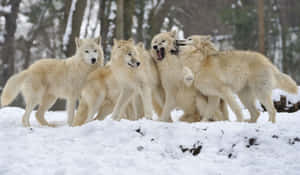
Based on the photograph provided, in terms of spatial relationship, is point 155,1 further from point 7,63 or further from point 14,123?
point 14,123

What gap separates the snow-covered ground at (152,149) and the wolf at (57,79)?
1.43 m

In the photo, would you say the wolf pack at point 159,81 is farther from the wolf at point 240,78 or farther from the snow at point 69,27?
the snow at point 69,27

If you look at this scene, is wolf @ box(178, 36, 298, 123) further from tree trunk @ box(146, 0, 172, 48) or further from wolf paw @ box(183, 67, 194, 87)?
tree trunk @ box(146, 0, 172, 48)

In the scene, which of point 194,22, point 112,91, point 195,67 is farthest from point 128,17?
point 194,22

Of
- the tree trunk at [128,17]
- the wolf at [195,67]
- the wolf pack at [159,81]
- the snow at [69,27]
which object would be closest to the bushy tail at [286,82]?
the wolf pack at [159,81]

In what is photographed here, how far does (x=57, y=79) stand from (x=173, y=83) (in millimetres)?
2328

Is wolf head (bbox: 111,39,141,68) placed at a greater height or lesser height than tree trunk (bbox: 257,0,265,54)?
lesser

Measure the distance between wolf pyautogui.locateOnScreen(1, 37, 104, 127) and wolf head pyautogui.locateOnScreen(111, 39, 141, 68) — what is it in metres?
0.76

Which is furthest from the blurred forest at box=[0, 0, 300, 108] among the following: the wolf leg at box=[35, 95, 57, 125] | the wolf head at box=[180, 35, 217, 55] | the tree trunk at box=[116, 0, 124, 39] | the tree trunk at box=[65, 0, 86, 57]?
the wolf leg at box=[35, 95, 57, 125]

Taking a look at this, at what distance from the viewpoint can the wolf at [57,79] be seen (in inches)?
251

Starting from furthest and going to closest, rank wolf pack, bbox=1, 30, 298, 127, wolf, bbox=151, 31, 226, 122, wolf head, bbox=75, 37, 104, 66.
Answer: wolf head, bbox=75, 37, 104, 66
wolf, bbox=151, 31, 226, 122
wolf pack, bbox=1, 30, 298, 127

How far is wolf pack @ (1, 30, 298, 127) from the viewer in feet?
18.7

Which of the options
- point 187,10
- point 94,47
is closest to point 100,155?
point 94,47

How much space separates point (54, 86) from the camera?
6.53m
